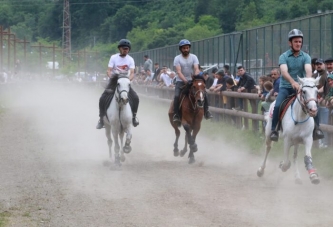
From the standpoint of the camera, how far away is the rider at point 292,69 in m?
13.1

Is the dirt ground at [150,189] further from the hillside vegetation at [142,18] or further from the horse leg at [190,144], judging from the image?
the hillside vegetation at [142,18]

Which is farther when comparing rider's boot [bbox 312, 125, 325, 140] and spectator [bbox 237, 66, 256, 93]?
spectator [bbox 237, 66, 256, 93]

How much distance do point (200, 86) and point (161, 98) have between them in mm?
18428

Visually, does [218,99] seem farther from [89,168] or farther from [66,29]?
[66,29]

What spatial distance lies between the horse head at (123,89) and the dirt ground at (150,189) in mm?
1293

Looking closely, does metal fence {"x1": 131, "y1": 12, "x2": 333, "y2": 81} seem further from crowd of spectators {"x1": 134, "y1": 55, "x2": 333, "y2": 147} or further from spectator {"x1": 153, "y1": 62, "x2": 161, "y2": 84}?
spectator {"x1": 153, "y1": 62, "x2": 161, "y2": 84}

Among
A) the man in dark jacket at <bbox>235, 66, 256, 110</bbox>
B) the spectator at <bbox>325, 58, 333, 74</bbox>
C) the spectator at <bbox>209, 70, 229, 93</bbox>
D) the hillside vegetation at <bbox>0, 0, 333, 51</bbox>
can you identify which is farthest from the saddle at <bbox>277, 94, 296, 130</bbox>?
the hillside vegetation at <bbox>0, 0, 333, 51</bbox>

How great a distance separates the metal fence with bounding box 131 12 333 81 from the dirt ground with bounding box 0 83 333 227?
11.0 ft

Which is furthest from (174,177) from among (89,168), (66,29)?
(66,29)

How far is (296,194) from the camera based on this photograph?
12.2 metres

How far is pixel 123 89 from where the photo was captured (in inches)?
620

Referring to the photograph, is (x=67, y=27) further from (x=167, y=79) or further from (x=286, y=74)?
(x=286, y=74)

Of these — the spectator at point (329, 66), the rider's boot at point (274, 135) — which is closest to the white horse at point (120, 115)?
the rider's boot at point (274, 135)

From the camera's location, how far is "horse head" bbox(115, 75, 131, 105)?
51.3 ft
